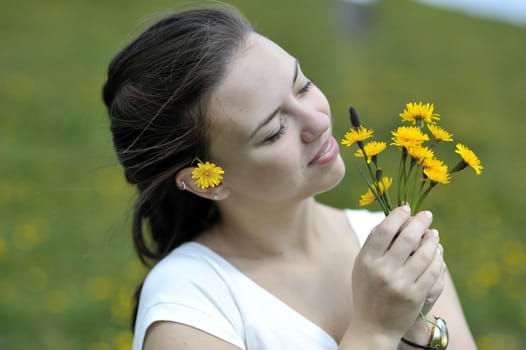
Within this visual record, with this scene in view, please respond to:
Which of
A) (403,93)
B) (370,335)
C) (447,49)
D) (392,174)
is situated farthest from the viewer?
(447,49)

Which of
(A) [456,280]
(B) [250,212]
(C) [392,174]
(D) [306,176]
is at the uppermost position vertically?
(D) [306,176]

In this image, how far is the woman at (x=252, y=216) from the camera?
5.03 ft

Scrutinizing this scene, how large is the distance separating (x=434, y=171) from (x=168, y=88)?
0.69m

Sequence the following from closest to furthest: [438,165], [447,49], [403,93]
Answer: [438,165] → [403,93] → [447,49]

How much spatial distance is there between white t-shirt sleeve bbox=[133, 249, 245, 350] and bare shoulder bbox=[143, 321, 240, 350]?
12 mm

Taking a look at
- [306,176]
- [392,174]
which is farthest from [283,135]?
[392,174]

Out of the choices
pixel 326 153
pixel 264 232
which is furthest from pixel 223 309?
pixel 326 153

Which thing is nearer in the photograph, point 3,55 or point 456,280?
point 456,280

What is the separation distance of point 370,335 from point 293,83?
24.6 inches

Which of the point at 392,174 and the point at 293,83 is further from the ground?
the point at 293,83

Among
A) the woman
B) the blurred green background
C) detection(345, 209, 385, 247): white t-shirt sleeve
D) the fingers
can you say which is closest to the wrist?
the woman

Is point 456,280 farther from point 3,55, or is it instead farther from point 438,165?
point 3,55

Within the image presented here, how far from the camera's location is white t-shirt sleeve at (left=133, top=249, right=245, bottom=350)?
1666mm

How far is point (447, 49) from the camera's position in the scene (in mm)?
9797
